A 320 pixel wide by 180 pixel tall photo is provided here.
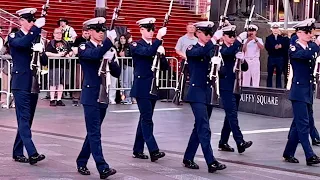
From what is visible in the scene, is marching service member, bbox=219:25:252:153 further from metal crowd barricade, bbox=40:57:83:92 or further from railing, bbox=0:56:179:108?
metal crowd barricade, bbox=40:57:83:92

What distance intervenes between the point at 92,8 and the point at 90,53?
18.2 meters

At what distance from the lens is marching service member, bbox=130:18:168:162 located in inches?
418

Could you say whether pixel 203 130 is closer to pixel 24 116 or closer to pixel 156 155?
pixel 156 155

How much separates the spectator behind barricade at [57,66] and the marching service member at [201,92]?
8411 millimetres

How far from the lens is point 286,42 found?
65.4ft

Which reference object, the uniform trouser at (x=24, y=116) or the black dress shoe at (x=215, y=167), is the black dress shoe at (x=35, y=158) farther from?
the black dress shoe at (x=215, y=167)

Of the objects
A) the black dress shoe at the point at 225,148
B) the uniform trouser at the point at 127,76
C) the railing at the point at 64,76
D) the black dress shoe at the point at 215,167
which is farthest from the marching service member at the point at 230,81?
the uniform trouser at the point at 127,76

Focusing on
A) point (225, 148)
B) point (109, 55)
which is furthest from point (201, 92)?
point (225, 148)

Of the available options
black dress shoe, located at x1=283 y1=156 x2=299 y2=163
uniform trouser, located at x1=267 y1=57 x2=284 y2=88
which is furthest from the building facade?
black dress shoe, located at x1=283 y1=156 x2=299 y2=163

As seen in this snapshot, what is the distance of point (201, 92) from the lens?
998 centimetres

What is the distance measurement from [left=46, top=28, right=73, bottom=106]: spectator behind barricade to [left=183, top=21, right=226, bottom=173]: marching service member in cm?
841

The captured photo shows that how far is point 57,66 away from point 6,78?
123 cm

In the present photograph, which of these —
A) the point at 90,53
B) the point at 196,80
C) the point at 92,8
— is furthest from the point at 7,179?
the point at 92,8

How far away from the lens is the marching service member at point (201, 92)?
387 inches
